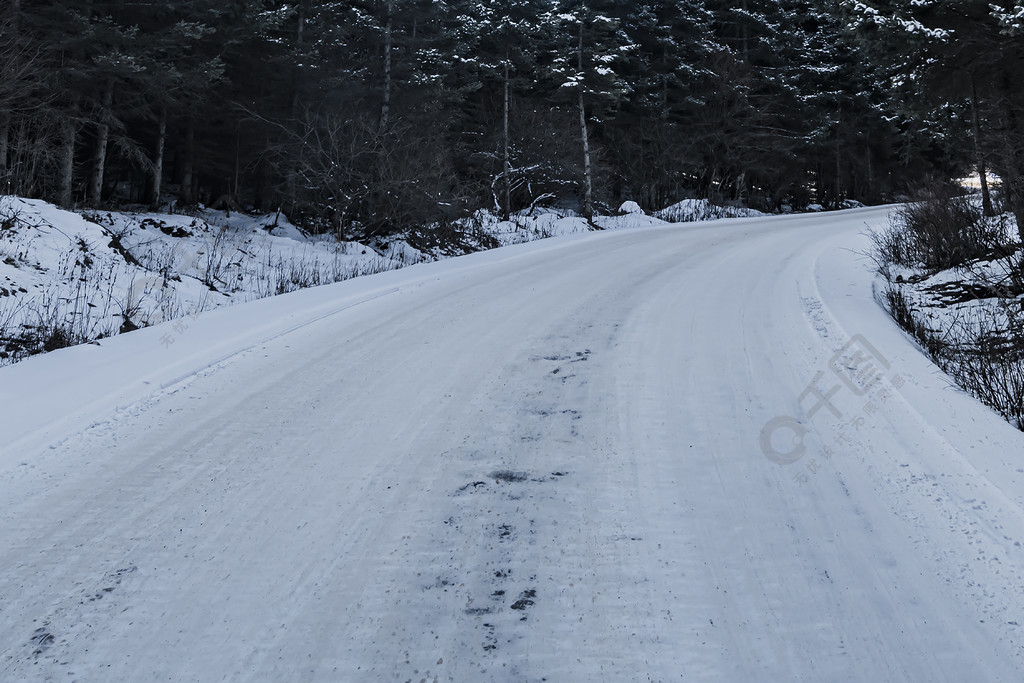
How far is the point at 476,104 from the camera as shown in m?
29.7

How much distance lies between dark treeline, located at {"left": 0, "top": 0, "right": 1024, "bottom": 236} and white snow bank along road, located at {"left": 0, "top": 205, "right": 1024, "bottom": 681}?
5649 mm

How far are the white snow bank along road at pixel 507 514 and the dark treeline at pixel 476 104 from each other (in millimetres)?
5649

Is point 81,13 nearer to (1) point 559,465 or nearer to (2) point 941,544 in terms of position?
(1) point 559,465

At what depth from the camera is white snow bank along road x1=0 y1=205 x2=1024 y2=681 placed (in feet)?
6.71

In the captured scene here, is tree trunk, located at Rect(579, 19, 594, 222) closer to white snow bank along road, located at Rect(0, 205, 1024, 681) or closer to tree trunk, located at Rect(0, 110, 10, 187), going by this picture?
tree trunk, located at Rect(0, 110, 10, 187)

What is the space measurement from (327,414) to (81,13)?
18.3m

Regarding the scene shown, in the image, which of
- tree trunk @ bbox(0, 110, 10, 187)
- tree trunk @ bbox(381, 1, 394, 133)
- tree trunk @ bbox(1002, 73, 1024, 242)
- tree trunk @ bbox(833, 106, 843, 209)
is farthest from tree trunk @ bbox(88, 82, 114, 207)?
tree trunk @ bbox(833, 106, 843, 209)

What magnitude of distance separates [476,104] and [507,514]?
29.1 meters

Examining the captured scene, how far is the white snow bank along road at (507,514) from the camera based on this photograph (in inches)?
80.5

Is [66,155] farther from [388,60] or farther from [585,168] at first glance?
[585,168]

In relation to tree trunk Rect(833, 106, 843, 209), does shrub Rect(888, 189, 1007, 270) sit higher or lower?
lower

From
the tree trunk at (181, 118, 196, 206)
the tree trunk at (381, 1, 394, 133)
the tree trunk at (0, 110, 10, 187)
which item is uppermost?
the tree trunk at (381, 1, 394, 133)

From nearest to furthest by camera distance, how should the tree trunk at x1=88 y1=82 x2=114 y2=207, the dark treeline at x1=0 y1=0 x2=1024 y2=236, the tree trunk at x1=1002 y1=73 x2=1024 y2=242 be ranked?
the tree trunk at x1=1002 y1=73 x2=1024 y2=242 → the dark treeline at x1=0 y1=0 x2=1024 y2=236 → the tree trunk at x1=88 y1=82 x2=114 y2=207

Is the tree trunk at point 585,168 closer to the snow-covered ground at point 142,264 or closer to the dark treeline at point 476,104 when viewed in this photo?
the dark treeline at point 476,104
